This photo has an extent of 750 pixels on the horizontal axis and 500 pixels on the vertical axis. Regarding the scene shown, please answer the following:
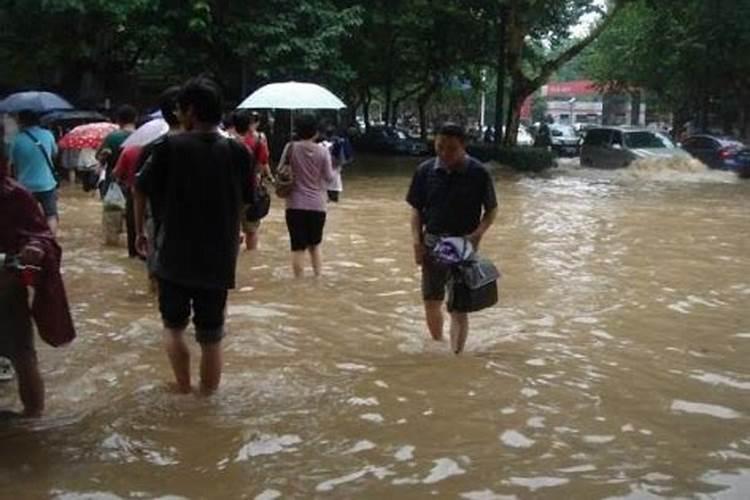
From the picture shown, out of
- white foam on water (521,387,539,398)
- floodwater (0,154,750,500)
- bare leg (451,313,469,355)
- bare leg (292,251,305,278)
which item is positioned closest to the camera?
floodwater (0,154,750,500)

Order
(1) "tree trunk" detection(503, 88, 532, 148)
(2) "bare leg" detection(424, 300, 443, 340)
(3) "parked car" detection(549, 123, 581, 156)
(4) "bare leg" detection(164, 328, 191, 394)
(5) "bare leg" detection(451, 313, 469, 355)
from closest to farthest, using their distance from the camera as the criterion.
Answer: (4) "bare leg" detection(164, 328, 191, 394)
(5) "bare leg" detection(451, 313, 469, 355)
(2) "bare leg" detection(424, 300, 443, 340)
(1) "tree trunk" detection(503, 88, 532, 148)
(3) "parked car" detection(549, 123, 581, 156)

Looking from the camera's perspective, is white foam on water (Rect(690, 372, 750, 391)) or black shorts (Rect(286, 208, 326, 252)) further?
black shorts (Rect(286, 208, 326, 252))

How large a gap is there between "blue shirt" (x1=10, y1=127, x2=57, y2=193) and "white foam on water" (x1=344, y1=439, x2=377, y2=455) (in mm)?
4485

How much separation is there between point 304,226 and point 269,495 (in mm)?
5008

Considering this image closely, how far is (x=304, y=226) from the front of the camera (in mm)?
9164

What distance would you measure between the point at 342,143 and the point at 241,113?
6.86 m

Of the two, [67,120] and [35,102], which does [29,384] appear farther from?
[67,120]

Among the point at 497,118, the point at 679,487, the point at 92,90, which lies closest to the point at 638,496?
the point at 679,487

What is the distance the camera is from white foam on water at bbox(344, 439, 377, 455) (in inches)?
192

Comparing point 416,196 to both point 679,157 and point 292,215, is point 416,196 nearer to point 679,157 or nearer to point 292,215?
point 292,215

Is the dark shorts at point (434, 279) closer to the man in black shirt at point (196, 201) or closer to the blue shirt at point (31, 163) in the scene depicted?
the man in black shirt at point (196, 201)

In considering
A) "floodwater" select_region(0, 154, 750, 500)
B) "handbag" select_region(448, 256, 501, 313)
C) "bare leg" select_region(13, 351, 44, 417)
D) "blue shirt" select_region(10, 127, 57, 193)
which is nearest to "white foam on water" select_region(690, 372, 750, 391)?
"floodwater" select_region(0, 154, 750, 500)

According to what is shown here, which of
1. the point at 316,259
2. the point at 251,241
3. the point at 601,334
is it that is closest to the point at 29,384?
the point at 601,334

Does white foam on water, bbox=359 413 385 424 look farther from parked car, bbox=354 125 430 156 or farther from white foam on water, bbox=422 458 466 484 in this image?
parked car, bbox=354 125 430 156
